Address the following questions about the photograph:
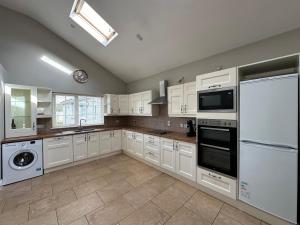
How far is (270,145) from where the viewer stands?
1635 mm

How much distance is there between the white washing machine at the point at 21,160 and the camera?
264 centimetres

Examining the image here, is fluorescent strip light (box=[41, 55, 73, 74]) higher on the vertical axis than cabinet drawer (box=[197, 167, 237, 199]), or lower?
higher

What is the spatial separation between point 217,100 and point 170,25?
162 centimetres

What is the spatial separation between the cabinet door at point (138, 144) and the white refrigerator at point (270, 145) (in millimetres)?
2379

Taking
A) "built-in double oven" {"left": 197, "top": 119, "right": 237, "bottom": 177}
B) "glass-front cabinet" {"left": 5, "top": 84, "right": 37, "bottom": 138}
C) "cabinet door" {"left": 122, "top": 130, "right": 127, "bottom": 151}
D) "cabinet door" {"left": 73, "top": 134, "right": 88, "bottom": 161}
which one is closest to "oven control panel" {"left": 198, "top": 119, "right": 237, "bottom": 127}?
"built-in double oven" {"left": 197, "top": 119, "right": 237, "bottom": 177}

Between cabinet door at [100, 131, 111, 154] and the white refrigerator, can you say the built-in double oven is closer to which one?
the white refrigerator

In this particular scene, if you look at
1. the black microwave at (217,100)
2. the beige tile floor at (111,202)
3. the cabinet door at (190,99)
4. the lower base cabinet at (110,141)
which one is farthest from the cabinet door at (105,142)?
the black microwave at (217,100)

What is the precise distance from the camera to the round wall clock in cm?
412

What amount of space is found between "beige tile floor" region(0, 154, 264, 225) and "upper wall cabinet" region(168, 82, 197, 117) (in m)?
1.48

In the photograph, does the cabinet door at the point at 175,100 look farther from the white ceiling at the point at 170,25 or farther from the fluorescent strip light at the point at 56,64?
the fluorescent strip light at the point at 56,64

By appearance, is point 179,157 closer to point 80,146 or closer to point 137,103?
point 137,103

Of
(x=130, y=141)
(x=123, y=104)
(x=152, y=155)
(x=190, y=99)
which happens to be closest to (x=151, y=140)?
(x=152, y=155)

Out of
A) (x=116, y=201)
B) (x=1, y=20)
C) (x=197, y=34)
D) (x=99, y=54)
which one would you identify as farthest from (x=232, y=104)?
(x=1, y=20)

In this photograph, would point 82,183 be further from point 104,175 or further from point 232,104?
point 232,104
